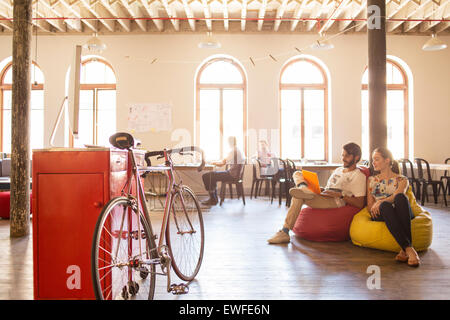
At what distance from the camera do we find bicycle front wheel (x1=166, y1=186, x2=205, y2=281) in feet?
6.64

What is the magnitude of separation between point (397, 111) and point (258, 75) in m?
3.47

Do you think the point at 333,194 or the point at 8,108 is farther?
the point at 8,108

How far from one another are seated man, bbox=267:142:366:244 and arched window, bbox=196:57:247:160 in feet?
14.3

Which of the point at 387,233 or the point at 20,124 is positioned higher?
the point at 20,124

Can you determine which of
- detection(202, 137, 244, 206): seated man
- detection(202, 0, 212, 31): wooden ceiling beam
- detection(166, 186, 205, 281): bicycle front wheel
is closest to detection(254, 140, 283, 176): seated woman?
detection(202, 137, 244, 206): seated man

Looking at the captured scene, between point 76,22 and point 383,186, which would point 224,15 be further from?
point 383,186

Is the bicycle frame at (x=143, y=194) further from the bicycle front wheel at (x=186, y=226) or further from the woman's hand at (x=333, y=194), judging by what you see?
the woman's hand at (x=333, y=194)

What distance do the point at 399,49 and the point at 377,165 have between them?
19.3 ft

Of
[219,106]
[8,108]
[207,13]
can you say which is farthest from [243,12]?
[8,108]

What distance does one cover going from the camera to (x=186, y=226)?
2.17 meters

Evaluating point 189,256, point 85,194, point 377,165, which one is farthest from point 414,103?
point 85,194

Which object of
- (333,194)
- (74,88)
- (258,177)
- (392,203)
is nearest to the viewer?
(74,88)

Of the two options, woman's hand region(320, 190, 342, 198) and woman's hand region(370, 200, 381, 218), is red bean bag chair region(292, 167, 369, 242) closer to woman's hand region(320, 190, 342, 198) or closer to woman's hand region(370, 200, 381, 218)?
woman's hand region(320, 190, 342, 198)
